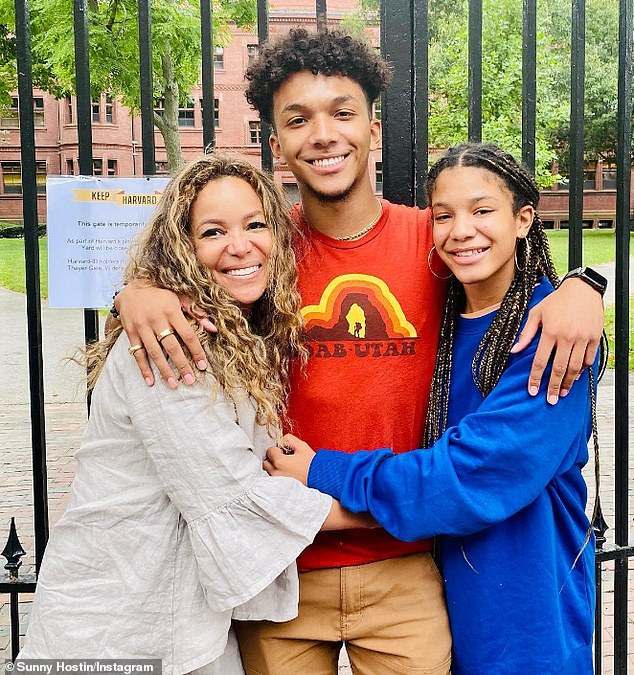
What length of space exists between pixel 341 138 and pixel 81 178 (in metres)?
0.79

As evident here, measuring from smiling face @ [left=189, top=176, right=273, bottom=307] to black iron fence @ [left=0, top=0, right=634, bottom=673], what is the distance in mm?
421

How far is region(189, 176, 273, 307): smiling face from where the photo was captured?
196 centimetres

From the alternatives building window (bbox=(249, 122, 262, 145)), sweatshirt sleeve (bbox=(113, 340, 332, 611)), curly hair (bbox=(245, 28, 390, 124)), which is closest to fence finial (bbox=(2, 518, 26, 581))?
sweatshirt sleeve (bbox=(113, 340, 332, 611))

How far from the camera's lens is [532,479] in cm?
178

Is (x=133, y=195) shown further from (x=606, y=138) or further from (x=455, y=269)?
(x=606, y=138)

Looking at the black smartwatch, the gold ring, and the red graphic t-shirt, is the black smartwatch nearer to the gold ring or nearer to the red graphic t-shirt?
the red graphic t-shirt

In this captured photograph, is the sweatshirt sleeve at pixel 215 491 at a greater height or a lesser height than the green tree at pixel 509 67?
lesser

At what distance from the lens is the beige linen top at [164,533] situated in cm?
170

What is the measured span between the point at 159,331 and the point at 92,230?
66 cm

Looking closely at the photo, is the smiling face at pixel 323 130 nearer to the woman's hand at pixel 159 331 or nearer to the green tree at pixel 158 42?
the woman's hand at pixel 159 331

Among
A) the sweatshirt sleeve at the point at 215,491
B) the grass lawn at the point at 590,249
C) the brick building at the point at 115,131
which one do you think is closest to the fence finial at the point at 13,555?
the sweatshirt sleeve at the point at 215,491

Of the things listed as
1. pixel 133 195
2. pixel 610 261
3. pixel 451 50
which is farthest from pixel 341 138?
pixel 610 261

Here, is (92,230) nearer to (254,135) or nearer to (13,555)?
(13,555)

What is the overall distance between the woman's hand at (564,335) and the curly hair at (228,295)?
2.04 feet
